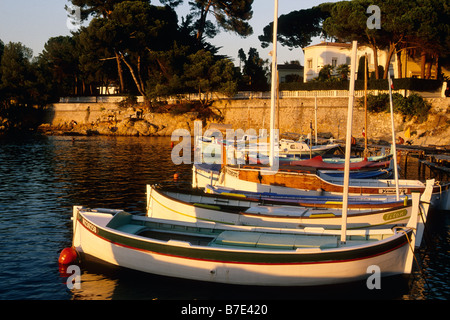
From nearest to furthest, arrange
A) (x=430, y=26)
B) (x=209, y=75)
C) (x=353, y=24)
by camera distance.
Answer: (x=430, y=26) < (x=353, y=24) < (x=209, y=75)

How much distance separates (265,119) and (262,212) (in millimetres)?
49787

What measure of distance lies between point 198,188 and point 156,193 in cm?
924

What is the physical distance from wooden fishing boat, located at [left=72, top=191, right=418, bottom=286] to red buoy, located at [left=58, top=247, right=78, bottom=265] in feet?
0.86

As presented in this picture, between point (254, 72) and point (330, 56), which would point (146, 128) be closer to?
point (254, 72)

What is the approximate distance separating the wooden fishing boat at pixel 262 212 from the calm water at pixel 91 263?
2.11 meters

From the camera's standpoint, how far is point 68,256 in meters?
16.3

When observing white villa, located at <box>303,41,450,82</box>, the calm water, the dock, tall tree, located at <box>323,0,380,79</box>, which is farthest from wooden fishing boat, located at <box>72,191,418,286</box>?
white villa, located at <box>303,41,450,82</box>

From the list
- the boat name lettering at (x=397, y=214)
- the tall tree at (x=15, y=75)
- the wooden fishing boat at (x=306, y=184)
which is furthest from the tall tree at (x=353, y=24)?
the tall tree at (x=15, y=75)

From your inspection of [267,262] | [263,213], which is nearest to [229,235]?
[267,262]

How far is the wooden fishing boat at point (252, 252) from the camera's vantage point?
13.4m

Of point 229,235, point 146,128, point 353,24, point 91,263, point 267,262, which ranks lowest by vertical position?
point 91,263

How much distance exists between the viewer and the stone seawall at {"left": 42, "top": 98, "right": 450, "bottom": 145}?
1998 inches

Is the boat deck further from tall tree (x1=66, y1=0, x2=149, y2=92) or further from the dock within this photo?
tall tree (x1=66, y1=0, x2=149, y2=92)

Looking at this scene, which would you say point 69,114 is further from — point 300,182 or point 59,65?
point 300,182
